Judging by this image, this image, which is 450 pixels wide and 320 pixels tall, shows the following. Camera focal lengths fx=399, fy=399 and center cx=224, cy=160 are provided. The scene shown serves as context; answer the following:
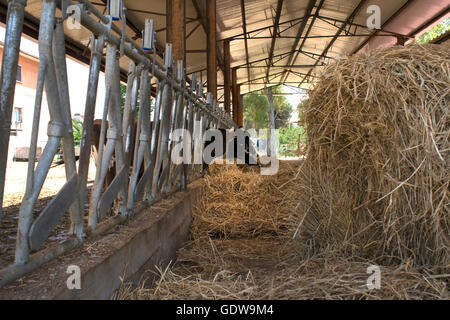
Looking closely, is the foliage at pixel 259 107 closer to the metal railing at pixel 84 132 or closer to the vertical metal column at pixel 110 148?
the metal railing at pixel 84 132

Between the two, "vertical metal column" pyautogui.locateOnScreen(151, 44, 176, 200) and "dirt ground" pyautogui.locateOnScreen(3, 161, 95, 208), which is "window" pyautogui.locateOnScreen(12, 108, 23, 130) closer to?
"dirt ground" pyautogui.locateOnScreen(3, 161, 95, 208)

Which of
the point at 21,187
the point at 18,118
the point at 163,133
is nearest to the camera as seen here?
the point at 163,133

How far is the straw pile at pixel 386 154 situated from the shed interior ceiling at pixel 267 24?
5783 millimetres

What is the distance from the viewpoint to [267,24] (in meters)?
15.1

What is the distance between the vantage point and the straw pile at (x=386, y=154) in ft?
6.86

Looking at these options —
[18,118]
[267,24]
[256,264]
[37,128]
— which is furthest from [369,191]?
[18,118]

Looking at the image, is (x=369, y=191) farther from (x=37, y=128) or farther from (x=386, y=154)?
(x=37, y=128)

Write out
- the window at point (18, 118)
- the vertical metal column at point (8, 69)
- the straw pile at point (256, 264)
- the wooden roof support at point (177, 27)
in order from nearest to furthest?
the vertical metal column at point (8, 69) < the straw pile at point (256, 264) < the wooden roof support at point (177, 27) < the window at point (18, 118)

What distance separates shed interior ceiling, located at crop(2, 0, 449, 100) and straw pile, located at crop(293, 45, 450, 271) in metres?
5.78

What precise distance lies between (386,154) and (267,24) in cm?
1385

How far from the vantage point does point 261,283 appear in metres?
2.07

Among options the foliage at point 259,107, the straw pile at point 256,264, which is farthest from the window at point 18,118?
the foliage at point 259,107

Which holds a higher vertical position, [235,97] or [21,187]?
[235,97]
